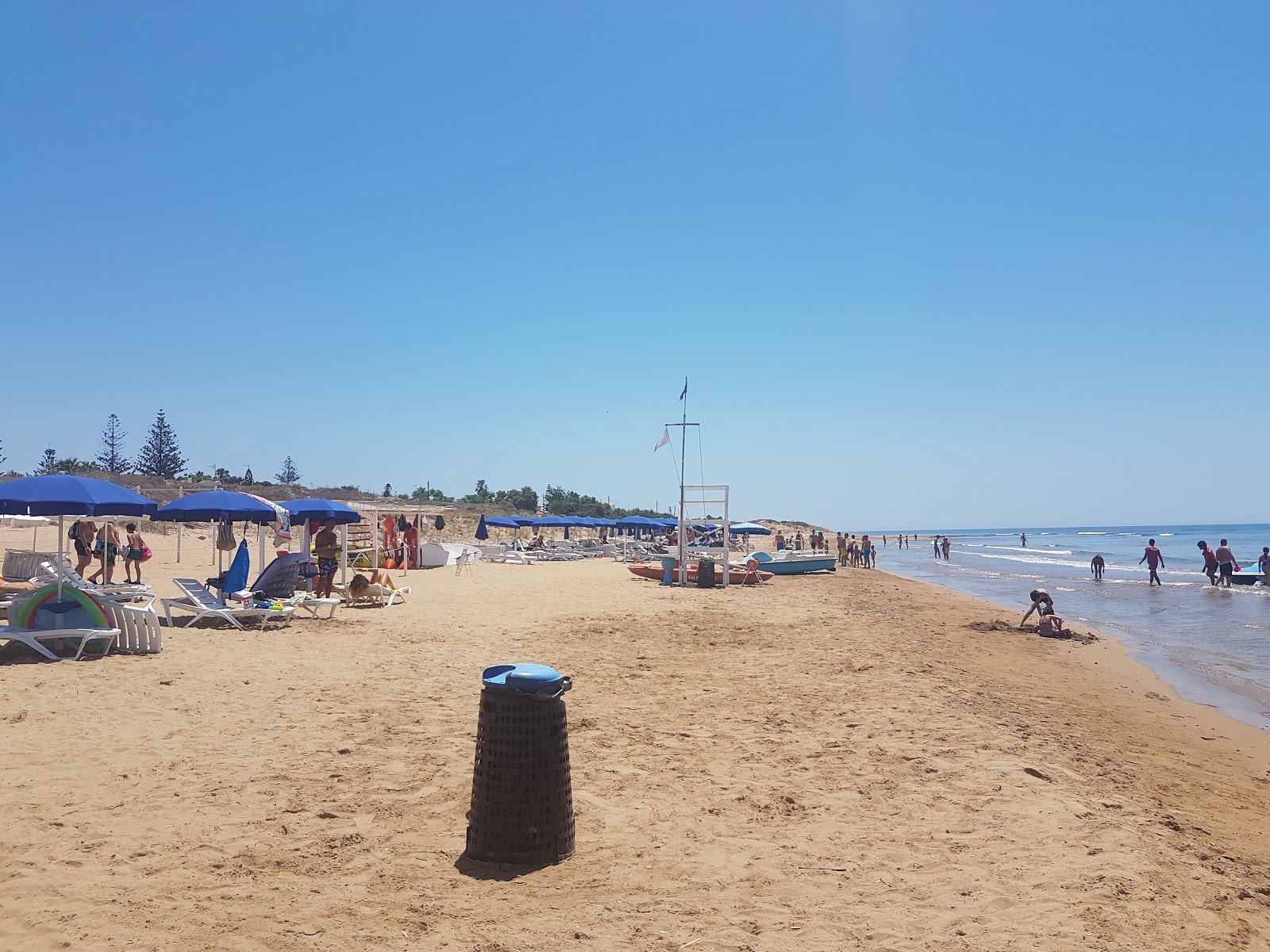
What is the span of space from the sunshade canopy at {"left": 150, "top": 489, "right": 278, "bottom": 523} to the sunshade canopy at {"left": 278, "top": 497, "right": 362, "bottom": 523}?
3.08m

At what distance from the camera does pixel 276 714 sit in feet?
20.5

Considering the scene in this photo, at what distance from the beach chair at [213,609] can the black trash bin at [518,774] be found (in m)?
8.06

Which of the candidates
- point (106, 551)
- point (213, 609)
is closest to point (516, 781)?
point (213, 609)

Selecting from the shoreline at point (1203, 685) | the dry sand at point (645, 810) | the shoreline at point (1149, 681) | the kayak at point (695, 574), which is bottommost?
the shoreline at point (1203, 685)

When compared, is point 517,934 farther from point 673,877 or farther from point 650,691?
point 650,691

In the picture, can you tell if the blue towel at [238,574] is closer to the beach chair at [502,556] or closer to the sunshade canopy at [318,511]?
the sunshade canopy at [318,511]

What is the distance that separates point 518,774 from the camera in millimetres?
3713

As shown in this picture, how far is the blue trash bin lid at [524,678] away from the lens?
12.3 ft

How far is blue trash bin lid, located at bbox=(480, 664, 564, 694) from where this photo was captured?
375 centimetres

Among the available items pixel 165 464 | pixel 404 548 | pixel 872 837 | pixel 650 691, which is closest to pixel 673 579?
pixel 404 548

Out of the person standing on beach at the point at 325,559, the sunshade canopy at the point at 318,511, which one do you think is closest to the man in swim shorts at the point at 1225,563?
the sunshade canopy at the point at 318,511

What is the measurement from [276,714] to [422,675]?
1.76 meters

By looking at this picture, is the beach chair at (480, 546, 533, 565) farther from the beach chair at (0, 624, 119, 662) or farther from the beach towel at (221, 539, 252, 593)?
the beach chair at (0, 624, 119, 662)

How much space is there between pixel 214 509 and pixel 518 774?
925cm
